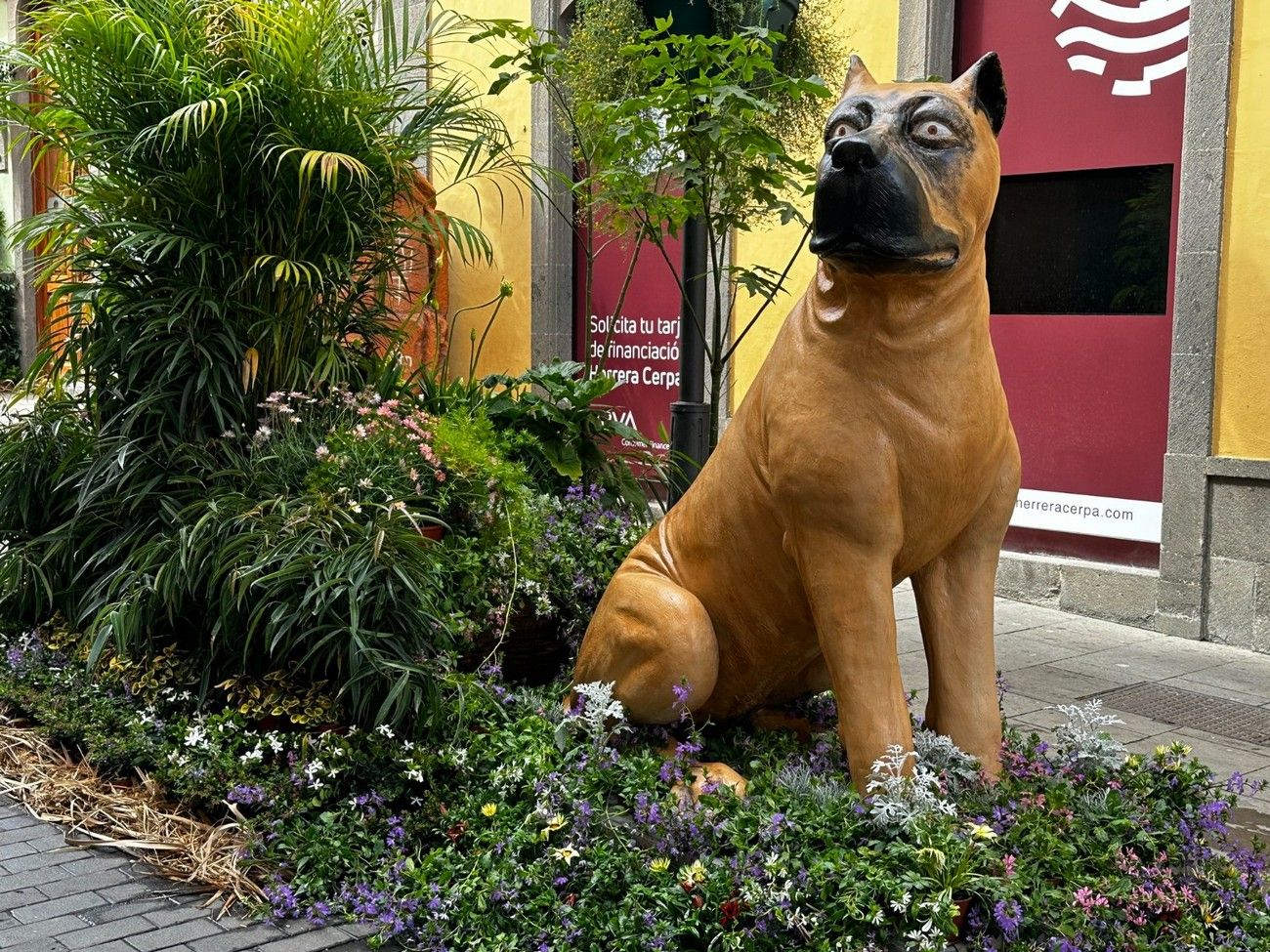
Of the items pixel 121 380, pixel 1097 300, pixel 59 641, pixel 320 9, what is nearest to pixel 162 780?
pixel 59 641

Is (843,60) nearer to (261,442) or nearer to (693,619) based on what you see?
(261,442)

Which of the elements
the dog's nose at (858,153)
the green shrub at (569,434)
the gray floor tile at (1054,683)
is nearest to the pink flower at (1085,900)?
the dog's nose at (858,153)

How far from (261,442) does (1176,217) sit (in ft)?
17.4

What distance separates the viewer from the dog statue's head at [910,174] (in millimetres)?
2732

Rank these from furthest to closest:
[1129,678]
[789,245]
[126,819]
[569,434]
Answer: [789,245]
[1129,678]
[569,434]
[126,819]

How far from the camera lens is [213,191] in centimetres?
477

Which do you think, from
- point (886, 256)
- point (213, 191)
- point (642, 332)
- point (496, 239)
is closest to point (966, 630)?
point (886, 256)

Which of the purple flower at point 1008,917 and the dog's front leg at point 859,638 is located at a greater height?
the dog's front leg at point 859,638

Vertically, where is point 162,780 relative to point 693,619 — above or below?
below

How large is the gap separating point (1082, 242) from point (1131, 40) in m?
1.19

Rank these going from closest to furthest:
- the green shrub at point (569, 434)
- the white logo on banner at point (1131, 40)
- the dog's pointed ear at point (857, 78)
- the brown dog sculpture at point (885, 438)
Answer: the brown dog sculpture at point (885, 438), the dog's pointed ear at point (857, 78), the green shrub at point (569, 434), the white logo on banner at point (1131, 40)

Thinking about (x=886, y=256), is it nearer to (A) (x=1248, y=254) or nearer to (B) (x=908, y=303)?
(B) (x=908, y=303)

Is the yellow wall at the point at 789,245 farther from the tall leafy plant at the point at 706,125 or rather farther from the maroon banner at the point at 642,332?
the tall leafy plant at the point at 706,125

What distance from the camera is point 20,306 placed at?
18922mm
